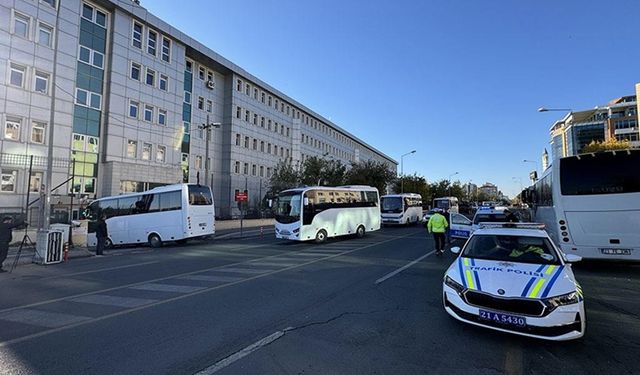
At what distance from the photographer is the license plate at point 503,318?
4.52 meters

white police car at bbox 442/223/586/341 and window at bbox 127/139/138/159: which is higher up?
window at bbox 127/139/138/159

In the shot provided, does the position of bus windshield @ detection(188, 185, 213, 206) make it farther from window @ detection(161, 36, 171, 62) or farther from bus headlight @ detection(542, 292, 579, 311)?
window @ detection(161, 36, 171, 62)

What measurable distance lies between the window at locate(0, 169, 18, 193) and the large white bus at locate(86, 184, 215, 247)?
8.19 meters

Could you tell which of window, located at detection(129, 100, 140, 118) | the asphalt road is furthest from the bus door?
window, located at detection(129, 100, 140, 118)

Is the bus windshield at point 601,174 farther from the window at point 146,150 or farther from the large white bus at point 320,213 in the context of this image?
the window at point 146,150

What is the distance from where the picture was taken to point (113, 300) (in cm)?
739

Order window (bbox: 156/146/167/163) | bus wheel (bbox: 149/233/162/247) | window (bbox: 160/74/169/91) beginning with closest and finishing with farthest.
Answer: bus wheel (bbox: 149/233/162/247) → window (bbox: 156/146/167/163) → window (bbox: 160/74/169/91)

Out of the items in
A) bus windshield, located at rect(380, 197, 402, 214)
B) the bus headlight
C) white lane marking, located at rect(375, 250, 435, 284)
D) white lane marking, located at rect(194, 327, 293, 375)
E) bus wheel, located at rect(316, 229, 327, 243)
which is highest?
bus windshield, located at rect(380, 197, 402, 214)

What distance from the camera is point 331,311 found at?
628 centimetres

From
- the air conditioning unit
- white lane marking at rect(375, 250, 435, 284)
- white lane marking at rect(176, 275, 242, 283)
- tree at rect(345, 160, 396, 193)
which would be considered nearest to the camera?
white lane marking at rect(375, 250, 435, 284)

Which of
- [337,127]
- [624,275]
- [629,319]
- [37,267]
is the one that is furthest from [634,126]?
[37,267]

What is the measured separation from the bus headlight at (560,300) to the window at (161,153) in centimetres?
3606

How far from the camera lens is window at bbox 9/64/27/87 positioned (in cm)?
2462

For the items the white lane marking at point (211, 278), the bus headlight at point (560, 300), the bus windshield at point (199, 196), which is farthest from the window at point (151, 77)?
the bus headlight at point (560, 300)
